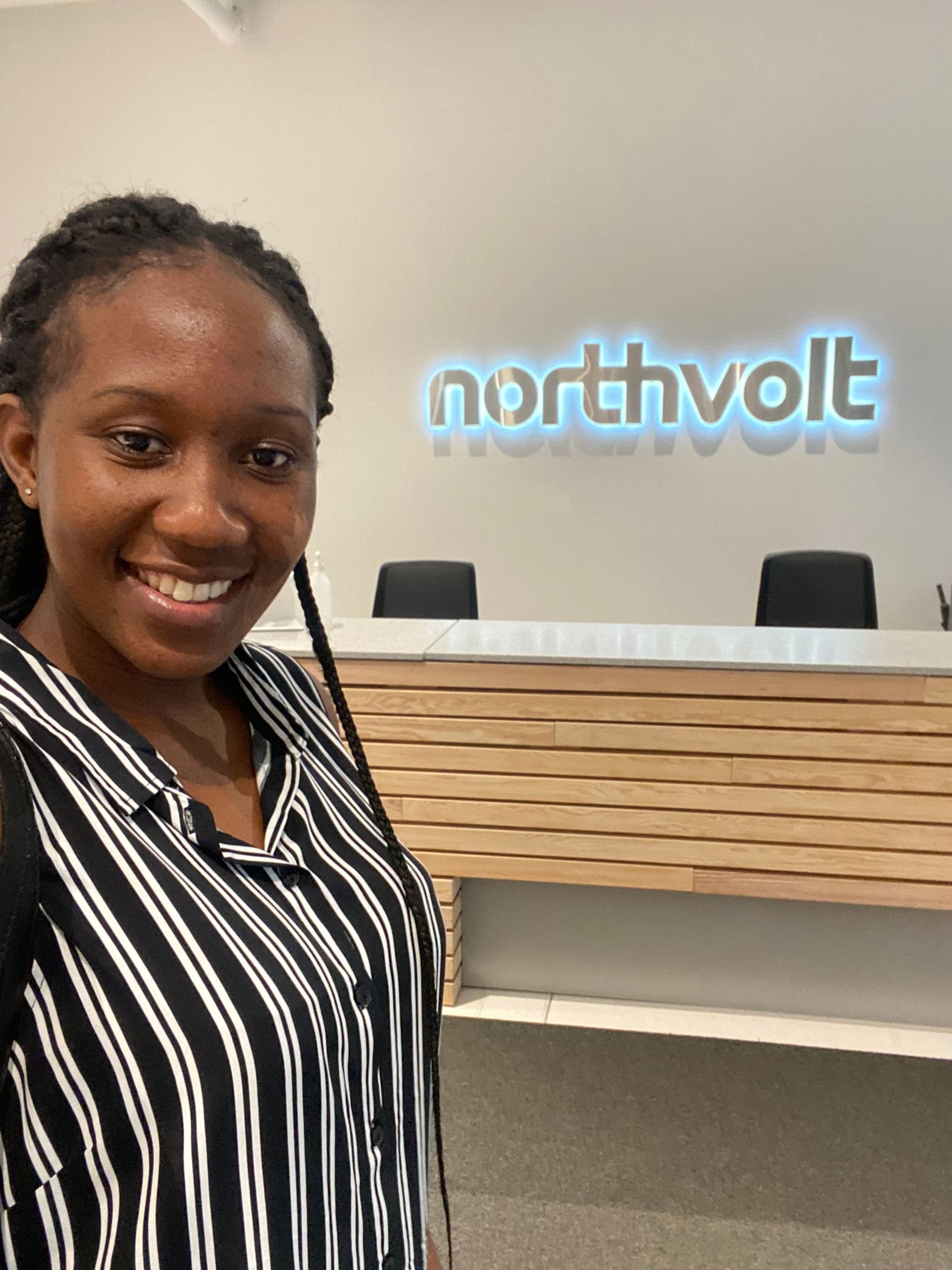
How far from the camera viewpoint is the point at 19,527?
847 mm

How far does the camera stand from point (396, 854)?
3.08ft

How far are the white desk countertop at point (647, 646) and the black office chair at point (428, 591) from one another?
0.76 metres

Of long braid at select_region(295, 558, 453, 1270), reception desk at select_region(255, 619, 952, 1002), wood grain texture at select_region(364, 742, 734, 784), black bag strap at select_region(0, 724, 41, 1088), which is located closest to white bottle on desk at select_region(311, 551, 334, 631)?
reception desk at select_region(255, 619, 952, 1002)

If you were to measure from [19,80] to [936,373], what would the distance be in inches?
206

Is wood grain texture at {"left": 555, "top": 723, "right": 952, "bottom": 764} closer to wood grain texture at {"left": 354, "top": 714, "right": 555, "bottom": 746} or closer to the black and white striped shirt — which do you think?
wood grain texture at {"left": 354, "top": 714, "right": 555, "bottom": 746}

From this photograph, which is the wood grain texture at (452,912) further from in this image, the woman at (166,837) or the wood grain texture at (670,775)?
the woman at (166,837)

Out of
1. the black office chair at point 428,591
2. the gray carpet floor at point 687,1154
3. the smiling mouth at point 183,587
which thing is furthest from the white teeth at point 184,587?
the black office chair at point 428,591

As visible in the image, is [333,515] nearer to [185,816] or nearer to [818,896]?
[818,896]

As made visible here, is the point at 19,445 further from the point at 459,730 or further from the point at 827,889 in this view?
the point at 827,889

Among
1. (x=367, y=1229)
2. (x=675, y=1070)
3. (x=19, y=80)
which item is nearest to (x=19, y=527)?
(x=367, y=1229)

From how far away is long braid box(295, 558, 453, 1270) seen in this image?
92 cm

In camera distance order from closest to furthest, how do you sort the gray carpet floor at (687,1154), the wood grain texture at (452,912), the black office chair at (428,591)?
the gray carpet floor at (687,1154)
the wood grain texture at (452,912)
the black office chair at (428,591)

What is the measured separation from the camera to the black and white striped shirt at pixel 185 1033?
0.65 metres

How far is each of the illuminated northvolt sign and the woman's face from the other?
4.51 metres
